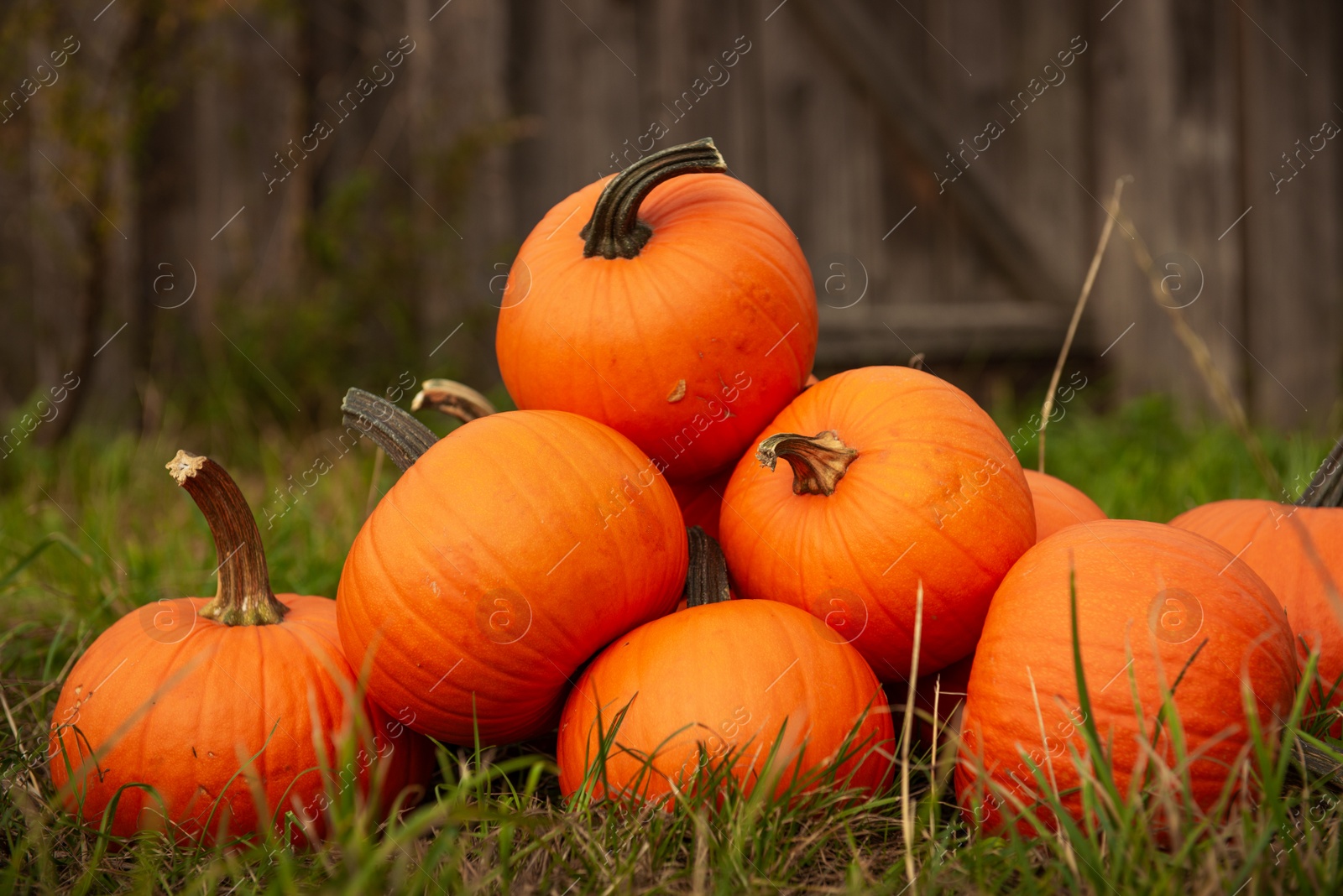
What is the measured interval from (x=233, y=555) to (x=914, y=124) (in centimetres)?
390

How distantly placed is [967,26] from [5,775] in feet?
15.1

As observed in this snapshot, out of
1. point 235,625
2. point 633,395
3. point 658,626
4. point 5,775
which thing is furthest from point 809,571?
point 5,775

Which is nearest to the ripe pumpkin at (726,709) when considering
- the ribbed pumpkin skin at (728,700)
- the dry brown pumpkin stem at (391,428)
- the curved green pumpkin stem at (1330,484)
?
the ribbed pumpkin skin at (728,700)

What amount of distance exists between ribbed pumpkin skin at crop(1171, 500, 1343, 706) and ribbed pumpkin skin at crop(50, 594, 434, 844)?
139 cm

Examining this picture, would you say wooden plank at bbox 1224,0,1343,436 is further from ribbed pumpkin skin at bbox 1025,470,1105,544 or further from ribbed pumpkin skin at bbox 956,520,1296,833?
ribbed pumpkin skin at bbox 956,520,1296,833

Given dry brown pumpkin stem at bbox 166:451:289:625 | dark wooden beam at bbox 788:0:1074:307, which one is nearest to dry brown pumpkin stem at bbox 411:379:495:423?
dry brown pumpkin stem at bbox 166:451:289:625

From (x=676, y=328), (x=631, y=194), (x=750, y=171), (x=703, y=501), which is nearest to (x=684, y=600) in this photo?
(x=703, y=501)

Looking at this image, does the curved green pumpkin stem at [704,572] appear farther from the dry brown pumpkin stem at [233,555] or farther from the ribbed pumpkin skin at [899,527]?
the dry brown pumpkin stem at [233,555]

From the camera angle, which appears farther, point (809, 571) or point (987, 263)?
point (987, 263)

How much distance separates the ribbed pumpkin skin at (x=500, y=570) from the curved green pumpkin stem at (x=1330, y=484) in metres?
1.14

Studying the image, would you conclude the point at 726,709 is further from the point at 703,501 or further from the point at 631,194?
the point at 631,194

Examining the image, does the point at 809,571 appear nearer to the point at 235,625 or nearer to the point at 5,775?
the point at 235,625

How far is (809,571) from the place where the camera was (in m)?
1.43

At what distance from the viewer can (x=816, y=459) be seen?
1421 mm
